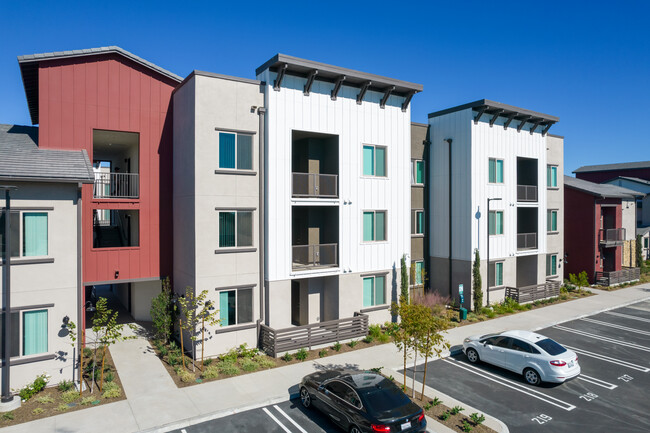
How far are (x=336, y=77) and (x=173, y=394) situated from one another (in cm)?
1499

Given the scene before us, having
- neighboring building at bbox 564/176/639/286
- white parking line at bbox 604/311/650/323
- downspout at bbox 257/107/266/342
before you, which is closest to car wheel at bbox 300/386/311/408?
downspout at bbox 257/107/266/342

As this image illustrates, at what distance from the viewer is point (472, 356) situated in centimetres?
1748

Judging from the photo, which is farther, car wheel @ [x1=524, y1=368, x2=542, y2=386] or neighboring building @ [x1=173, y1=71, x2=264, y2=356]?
neighboring building @ [x1=173, y1=71, x2=264, y2=356]

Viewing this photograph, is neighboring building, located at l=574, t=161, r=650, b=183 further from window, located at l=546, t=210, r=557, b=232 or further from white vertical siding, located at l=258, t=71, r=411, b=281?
white vertical siding, located at l=258, t=71, r=411, b=281

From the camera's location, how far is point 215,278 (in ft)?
57.8

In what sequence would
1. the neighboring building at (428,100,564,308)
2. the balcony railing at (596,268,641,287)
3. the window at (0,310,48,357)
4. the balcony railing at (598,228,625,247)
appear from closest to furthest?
the window at (0,310,48,357) < the neighboring building at (428,100,564,308) < the balcony railing at (596,268,641,287) < the balcony railing at (598,228,625,247)

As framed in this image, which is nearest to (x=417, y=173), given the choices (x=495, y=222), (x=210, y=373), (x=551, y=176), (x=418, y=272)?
(x=495, y=222)

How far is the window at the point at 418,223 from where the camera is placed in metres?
27.1

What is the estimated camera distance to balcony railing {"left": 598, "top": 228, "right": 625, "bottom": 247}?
35.2 metres

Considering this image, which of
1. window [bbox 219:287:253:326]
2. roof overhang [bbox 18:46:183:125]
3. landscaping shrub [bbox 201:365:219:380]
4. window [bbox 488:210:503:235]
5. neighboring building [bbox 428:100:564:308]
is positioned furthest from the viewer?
window [bbox 488:210:503:235]

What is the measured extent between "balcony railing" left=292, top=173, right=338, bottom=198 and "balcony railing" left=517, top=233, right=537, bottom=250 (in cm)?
1522

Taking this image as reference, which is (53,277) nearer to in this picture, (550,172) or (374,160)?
(374,160)

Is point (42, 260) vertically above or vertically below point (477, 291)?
above

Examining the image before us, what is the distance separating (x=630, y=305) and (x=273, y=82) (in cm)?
2726
